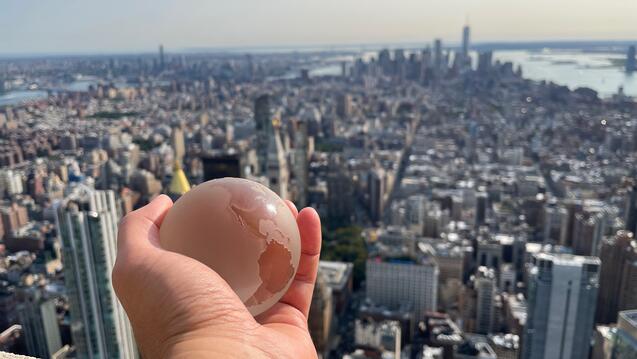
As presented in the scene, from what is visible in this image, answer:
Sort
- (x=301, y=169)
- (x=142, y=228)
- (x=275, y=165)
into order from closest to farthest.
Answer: (x=142, y=228) → (x=275, y=165) → (x=301, y=169)

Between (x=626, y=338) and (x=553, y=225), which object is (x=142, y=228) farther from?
(x=553, y=225)

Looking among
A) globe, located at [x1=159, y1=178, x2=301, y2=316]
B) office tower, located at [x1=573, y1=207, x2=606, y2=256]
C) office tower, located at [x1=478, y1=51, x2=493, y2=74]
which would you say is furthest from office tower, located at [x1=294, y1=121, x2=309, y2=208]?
office tower, located at [x1=478, y1=51, x2=493, y2=74]

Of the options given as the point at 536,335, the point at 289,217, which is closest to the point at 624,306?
the point at 536,335

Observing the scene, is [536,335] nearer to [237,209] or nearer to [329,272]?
[329,272]

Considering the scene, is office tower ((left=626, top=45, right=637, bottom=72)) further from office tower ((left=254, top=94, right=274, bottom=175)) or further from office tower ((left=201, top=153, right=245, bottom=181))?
office tower ((left=201, top=153, right=245, bottom=181))

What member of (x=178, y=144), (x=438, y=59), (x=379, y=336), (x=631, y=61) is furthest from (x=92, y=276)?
(x=438, y=59)

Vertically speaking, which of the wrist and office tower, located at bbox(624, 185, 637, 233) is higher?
the wrist

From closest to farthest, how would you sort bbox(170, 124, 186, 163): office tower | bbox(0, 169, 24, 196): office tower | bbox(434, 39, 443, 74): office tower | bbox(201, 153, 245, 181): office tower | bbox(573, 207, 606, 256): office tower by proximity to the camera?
bbox(573, 207, 606, 256): office tower < bbox(201, 153, 245, 181): office tower < bbox(0, 169, 24, 196): office tower < bbox(170, 124, 186, 163): office tower < bbox(434, 39, 443, 74): office tower
